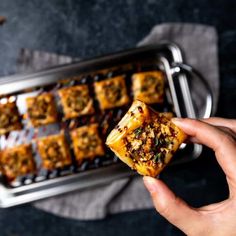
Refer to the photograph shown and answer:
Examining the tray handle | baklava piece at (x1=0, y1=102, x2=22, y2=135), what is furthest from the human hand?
baklava piece at (x1=0, y1=102, x2=22, y2=135)

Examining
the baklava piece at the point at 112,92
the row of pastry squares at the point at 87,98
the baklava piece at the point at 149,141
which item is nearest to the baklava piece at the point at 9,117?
the row of pastry squares at the point at 87,98

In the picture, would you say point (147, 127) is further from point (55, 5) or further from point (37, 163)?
point (55, 5)

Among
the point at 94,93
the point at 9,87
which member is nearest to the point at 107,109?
the point at 94,93

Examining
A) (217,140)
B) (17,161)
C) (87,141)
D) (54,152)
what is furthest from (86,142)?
(217,140)

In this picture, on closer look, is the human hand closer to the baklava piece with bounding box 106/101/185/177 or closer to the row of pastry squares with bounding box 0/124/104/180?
the baklava piece with bounding box 106/101/185/177

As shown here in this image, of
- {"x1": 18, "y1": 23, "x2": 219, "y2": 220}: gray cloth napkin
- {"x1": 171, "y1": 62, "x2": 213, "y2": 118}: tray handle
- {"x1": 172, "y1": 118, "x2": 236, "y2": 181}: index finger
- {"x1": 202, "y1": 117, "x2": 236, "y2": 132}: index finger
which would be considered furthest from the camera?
{"x1": 18, "y1": 23, "x2": 219, "y2": 220}: gray cloth napkin

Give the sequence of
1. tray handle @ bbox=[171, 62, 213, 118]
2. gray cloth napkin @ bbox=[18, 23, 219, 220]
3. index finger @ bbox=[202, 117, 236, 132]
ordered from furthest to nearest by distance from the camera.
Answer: gray cloth napkin @ bbox=[18, 23, 219, 220], tray handle @ bbox=[171, 62, 213, 118], index finger @ bbox=[202, 117, 236, 132]

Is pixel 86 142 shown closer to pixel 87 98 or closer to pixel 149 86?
pixel 87 98
